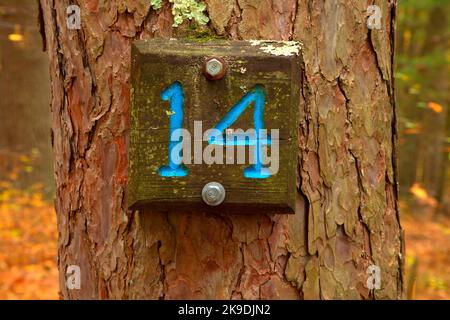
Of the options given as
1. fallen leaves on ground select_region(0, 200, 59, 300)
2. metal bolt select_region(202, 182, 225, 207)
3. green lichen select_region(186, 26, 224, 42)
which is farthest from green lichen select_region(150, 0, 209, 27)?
fallen leaves on ground select_region(0, 200, 59, 300)

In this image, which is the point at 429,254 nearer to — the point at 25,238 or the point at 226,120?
the point at 25,238

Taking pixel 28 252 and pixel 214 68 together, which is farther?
pixel 28 252

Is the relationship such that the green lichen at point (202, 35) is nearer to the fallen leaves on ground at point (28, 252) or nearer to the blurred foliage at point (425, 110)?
the fallen leaves on ground at point (28, 252)

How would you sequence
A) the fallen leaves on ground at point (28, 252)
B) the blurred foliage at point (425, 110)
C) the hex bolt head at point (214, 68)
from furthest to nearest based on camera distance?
the blurred foliage at point (425, 110) < the fallen leaves on ground at point (28, 252) < the hex bolt head at point (214, 68)

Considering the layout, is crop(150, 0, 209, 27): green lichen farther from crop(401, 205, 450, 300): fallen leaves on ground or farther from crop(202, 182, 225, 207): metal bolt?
crop(401, 205, 450, 300): fallen leaves on ground

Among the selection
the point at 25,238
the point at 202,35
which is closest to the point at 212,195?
the point at 202,35

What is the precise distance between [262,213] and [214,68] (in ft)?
1.64

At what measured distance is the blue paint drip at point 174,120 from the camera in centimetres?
152

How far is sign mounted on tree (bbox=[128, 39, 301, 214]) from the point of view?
1521mm

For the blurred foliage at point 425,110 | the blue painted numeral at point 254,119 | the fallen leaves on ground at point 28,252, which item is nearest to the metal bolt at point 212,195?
the blue painted numeral at point 254,119

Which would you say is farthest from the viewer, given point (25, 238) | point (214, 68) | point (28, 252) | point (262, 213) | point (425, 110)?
point (425, 110)

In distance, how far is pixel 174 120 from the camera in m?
1.52

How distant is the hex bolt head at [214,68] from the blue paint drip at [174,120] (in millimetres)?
95

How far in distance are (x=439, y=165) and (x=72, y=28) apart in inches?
378
